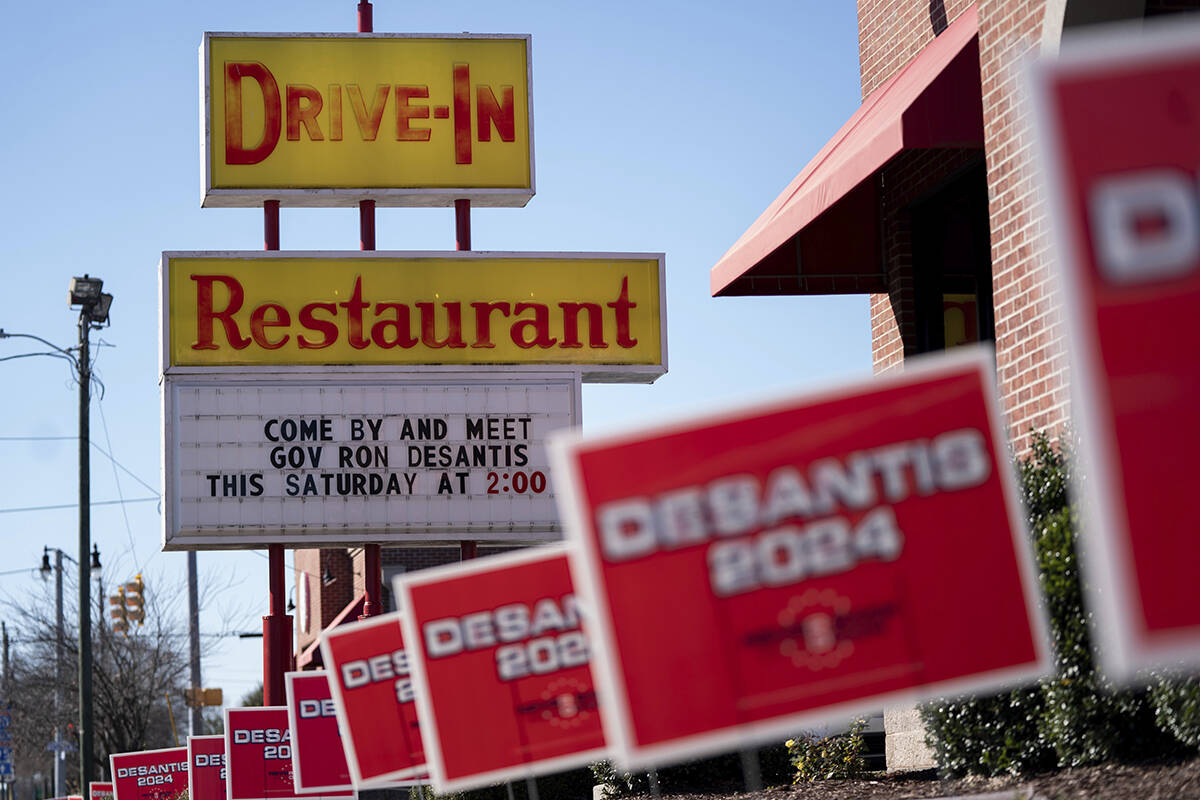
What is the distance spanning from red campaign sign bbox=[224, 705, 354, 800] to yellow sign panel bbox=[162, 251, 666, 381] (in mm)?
3612

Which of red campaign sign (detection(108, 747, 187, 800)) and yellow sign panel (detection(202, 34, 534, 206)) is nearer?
yellow sign panel (detection(202, 34, 534, 206))

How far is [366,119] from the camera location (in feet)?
58.8

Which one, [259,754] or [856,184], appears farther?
[259,754]

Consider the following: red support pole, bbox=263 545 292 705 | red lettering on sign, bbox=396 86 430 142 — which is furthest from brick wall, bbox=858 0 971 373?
red support pole, bbox=263 545 292 705

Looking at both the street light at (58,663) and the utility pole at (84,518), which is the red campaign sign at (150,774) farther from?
the street light at (58,663)

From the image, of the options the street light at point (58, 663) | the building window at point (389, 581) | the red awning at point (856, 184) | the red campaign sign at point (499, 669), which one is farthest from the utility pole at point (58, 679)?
the red campaign sign at point (499, 669)

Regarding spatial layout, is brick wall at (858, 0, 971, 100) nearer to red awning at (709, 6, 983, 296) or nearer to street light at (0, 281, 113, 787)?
red awning at (709, 6, 983, 296)

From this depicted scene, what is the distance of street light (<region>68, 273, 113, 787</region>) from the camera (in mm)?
27422

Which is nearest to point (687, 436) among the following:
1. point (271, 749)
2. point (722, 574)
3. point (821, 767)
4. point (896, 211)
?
point (722, 574)

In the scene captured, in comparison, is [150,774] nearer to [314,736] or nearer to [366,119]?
[314,736]

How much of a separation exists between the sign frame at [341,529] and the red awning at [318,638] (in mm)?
15696

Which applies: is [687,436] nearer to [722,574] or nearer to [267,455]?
[722,574]

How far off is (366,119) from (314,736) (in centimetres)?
734

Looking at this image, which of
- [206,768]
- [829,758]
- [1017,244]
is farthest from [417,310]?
[1017,244]
